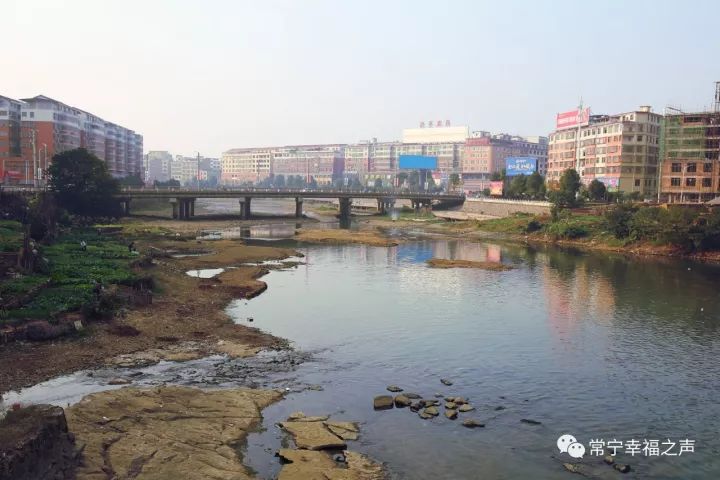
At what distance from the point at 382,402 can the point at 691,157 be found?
11049 cm

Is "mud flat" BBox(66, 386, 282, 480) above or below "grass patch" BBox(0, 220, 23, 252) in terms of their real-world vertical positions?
below

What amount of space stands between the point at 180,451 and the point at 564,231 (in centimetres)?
10003

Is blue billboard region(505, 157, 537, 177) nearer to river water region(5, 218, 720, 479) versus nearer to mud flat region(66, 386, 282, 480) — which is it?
river water region(5, 218, 720, 479)

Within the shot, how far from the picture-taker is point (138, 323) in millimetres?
43562

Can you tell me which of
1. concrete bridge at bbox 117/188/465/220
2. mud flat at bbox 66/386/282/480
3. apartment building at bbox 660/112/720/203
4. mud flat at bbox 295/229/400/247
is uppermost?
apartment building at bbox 660/112/720/203

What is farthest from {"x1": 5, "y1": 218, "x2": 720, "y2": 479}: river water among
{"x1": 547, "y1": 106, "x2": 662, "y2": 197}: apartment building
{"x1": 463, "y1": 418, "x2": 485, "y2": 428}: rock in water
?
{"x1": 547, "y1": 106, "x2": 662, "y2": 197}: apartment building

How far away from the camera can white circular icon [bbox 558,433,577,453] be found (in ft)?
88.1

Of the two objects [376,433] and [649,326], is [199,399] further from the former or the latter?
[649,326]

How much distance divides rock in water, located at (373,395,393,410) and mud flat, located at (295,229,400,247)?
74174mm

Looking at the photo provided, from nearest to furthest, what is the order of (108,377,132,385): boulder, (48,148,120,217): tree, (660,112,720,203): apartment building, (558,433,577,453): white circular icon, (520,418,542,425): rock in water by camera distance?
(558,433,577,453): white circular icon, (520,418,542,425): rock in water, (108,377,132,385): boulder, (48,148,120,217): tree, (660,112,720,203): apartment building

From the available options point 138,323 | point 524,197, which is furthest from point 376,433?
point 524,197

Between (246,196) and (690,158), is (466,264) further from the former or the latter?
(246,196)

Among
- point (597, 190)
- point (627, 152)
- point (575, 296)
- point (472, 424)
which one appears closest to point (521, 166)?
point (627, 152)

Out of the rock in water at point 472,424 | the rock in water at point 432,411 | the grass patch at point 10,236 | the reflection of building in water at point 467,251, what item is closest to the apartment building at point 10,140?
the grass patch at point 10,236
